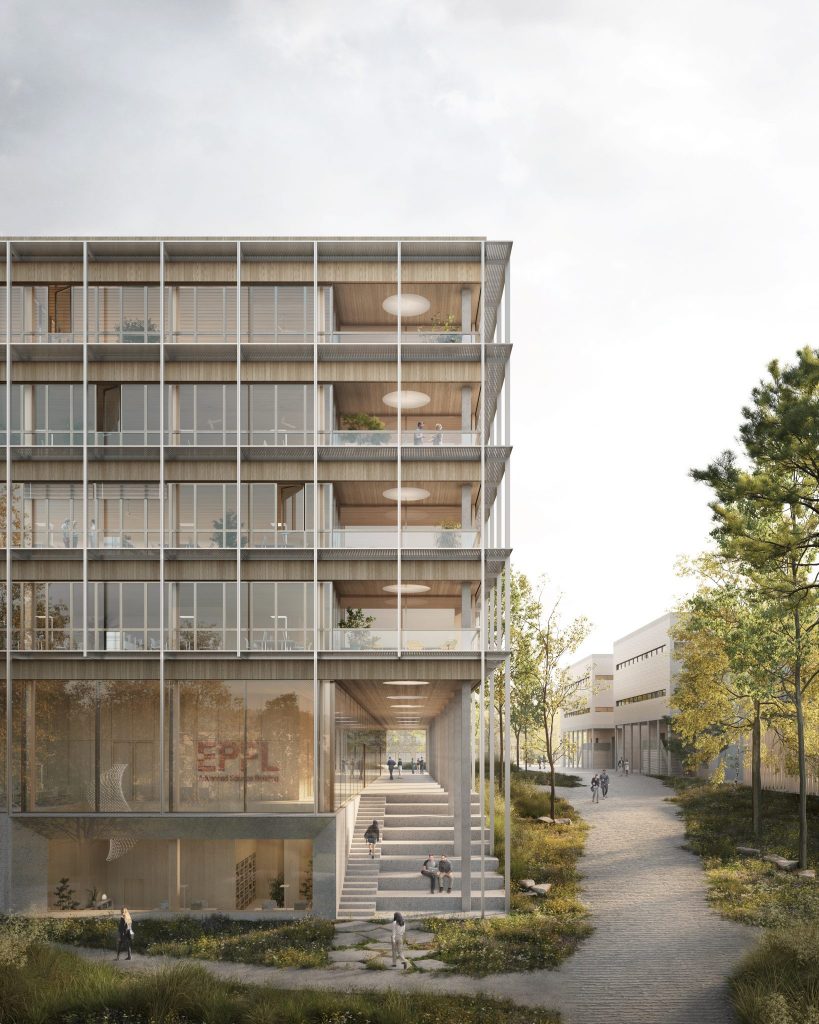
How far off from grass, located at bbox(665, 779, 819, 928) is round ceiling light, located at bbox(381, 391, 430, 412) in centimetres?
1906

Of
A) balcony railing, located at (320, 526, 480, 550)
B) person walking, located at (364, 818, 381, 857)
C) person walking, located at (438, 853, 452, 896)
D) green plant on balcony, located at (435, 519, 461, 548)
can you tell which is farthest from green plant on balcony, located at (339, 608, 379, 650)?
person walking, located at (438, 853, 452, 896)

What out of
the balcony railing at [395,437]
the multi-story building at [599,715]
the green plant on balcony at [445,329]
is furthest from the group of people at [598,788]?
the multi-story building at [599,715]

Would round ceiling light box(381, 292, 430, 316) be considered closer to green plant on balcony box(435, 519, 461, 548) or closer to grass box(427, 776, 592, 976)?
green plant on balcony box(435, 519, 461, 548)

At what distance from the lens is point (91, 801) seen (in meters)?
32.6

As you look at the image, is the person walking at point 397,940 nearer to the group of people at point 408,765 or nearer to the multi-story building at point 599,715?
the group of people at point 408,765

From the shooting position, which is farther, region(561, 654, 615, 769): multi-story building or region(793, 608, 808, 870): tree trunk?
region(561, 654, 615, 769): multi-story building

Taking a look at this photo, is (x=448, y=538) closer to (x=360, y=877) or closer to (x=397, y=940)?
(x=360, y=877)

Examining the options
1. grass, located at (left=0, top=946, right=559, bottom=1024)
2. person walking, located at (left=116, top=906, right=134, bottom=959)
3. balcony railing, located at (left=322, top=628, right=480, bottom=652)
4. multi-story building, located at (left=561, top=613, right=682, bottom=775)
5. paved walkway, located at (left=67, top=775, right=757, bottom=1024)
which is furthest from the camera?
multi-story building, located at (left=561, top=613, right=682, bottom=775)

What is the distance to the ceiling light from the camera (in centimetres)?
3628

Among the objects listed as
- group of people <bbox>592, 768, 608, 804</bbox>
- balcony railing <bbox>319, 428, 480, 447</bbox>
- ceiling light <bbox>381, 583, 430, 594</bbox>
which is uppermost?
balcony railing <bbox>319, 428, 480, 447</bbox>

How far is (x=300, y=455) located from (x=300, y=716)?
856cm

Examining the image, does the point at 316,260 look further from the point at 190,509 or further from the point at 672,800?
the point at 672,800

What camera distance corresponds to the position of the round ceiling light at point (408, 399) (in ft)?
120

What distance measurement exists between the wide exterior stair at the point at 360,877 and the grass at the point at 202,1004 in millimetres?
9727
